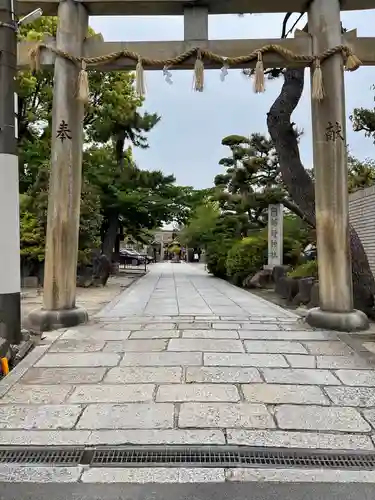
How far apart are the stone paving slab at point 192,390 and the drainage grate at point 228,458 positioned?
0.08 meters

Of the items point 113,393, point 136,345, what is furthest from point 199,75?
point 113,393

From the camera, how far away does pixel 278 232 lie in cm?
1388

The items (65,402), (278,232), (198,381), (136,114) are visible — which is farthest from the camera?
(136,114)

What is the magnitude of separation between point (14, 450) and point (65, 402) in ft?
2.25

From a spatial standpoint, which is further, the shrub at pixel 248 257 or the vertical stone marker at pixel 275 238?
the shrub at pixel 248 257

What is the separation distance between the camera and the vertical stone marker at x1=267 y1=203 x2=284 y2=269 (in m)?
13.8

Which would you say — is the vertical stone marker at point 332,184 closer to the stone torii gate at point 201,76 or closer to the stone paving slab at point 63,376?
the stone torii gate at point 201,76

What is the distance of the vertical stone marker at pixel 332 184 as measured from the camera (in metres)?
5.84

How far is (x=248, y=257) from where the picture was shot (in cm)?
1528

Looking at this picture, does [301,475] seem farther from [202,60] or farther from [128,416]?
[202,60]

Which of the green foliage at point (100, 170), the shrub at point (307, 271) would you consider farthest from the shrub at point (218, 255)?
the shrub at point (307, 271)

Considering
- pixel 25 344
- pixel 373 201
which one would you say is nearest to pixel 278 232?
pixel 373 201

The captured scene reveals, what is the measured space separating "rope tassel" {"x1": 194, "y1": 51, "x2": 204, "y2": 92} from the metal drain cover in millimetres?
4627

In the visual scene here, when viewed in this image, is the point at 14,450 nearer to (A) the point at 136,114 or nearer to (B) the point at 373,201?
(B) the point at 373,201
